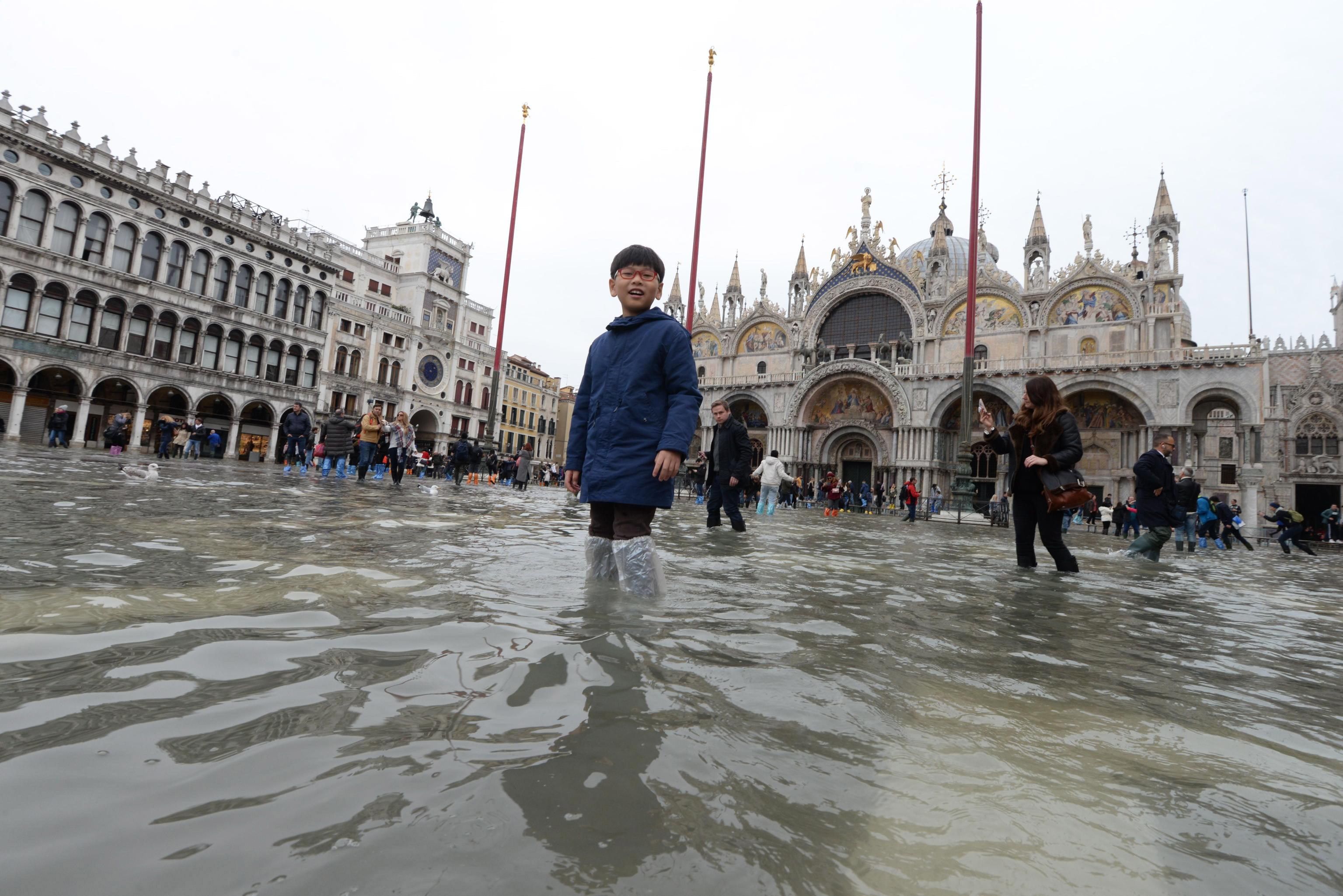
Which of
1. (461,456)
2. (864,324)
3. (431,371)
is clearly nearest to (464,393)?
(431,371)

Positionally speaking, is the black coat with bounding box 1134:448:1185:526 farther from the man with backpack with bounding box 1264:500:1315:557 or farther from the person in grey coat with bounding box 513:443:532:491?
the person in grey coat with bounding box 513:443:532:491

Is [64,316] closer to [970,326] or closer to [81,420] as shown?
[81,420]

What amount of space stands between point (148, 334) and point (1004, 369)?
1479 inches

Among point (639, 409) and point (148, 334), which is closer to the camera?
point (639, 409)

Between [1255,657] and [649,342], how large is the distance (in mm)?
2867

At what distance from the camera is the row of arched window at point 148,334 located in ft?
82.6

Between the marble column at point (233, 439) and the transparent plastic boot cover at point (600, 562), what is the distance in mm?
35163

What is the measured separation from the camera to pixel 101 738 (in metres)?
1.20

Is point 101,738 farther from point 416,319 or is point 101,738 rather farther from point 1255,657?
point 416,319

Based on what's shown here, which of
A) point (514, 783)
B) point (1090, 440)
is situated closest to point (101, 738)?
point (514, 783)

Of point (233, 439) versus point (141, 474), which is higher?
point (233, 439)

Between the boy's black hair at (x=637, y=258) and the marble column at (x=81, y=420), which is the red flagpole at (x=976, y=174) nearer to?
the boy's black hair at (x=637, y=258)

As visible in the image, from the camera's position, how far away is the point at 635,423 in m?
3.21

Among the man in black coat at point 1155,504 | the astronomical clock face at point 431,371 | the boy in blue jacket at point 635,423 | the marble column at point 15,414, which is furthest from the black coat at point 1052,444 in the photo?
the astronomical clock face at point 431,371
